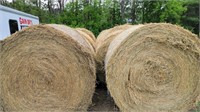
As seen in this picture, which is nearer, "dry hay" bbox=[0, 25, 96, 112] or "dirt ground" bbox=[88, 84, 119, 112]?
"dry hay" bbox=[0, 25, 96, 112]

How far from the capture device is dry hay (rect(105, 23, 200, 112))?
3.47 m

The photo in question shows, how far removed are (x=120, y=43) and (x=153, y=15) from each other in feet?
33.2

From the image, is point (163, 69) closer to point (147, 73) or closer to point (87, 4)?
point (147, 73)

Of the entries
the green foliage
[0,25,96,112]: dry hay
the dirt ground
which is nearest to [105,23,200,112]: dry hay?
[0,25,96,112]: dry hay

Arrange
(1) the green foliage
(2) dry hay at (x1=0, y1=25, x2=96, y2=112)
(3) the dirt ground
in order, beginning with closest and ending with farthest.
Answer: (2) dry hay at (x1=0, y1=25, x2=96, y2=112) < (3) the dirt ground < (1) the green foliage

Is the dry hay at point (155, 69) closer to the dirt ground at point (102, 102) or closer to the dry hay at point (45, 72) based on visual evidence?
the dry hay at point (45, 72)

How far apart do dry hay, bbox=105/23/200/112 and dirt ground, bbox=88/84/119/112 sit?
0.54 meters

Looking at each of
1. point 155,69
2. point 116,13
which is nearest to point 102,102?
point 155,69

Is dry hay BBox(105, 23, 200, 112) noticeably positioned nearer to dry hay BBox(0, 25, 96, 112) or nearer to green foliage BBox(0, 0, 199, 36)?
dry hay BBox(0, 25, 96, 112)

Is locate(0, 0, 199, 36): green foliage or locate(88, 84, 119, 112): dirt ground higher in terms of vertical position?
locate(0, 0, 199, 36): green foliage

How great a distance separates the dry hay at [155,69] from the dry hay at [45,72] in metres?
0.35

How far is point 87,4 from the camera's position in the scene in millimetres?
13617

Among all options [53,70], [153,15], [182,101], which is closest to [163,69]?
[182,101]

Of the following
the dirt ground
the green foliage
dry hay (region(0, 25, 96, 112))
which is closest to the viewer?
dry hay (region(0, 25, 96, 112))
